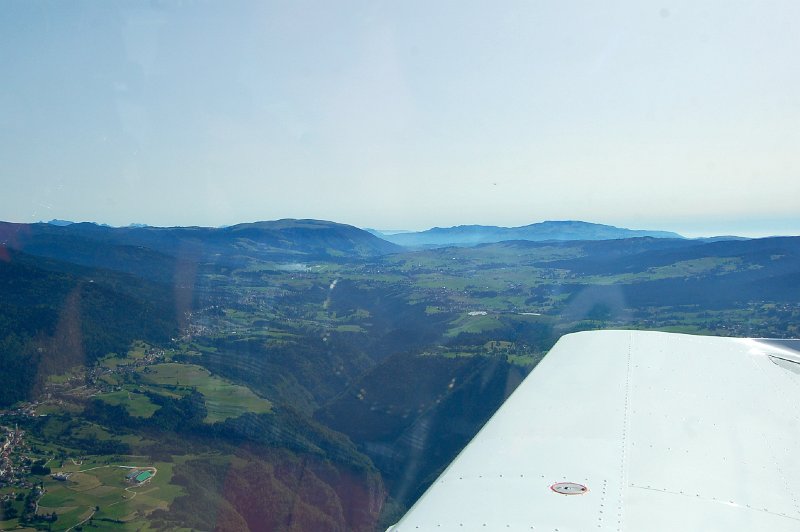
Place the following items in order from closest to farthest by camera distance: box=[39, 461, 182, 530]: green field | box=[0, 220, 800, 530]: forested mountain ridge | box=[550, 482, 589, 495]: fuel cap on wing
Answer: box=[550, 482, 589, 495]: fuel cap on wing
box=[39, 461, 182, 530]: green field
box=[0, 220, 800, 530]: forested mountain ridge

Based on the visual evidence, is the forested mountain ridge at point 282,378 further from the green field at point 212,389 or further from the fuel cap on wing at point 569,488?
the fuel cap on wing at point 569,488

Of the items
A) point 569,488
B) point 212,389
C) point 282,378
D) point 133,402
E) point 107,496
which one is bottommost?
point 282,378

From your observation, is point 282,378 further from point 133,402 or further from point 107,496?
point 107,496

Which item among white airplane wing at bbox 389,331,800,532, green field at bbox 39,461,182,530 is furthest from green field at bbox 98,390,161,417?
white airplane wing at bbox 389,331,800,532

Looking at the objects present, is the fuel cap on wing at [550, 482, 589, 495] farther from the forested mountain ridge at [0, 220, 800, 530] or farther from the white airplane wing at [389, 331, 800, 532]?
the forested mountain ridge at [0, 220, 800, 530]

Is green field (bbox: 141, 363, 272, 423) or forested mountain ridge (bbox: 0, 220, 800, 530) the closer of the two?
forested mountain ridge (bbox: 0, 220, 800, 530)

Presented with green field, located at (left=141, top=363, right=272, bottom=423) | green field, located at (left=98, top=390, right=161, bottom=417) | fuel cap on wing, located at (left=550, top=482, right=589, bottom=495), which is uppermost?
fuel cap on wing, located at (left=550, top=482, right=589, bottom=495)

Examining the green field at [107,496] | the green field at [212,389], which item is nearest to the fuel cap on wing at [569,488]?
the green field at [107,496]

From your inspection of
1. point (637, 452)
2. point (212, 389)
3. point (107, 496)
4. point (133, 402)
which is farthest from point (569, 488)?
point (212, 389)
